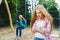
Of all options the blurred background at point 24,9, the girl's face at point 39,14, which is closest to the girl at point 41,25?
the girl's face at point 39,14

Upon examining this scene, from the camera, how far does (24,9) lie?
353 cm

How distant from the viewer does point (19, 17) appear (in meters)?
3.47

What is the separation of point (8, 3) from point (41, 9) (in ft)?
6.28

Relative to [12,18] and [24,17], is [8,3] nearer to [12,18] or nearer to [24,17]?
[12,18]

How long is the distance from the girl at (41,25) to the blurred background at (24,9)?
1057mm

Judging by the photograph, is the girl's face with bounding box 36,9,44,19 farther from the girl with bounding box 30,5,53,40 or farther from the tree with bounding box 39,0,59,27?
the tree with bounding box 39,0,59,27

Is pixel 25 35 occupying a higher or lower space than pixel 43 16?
lower

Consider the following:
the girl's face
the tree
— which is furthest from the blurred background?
the girl's face

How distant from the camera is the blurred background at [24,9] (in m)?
3.26

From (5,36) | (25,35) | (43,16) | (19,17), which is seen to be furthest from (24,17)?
(43,16)

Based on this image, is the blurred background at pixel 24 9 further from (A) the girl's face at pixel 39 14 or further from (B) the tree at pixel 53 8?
(A) the girl's face at pixel 39 14

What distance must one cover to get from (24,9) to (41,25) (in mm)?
1604

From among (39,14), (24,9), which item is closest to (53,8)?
(24,9)

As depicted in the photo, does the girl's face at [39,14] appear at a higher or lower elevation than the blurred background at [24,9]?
higher
